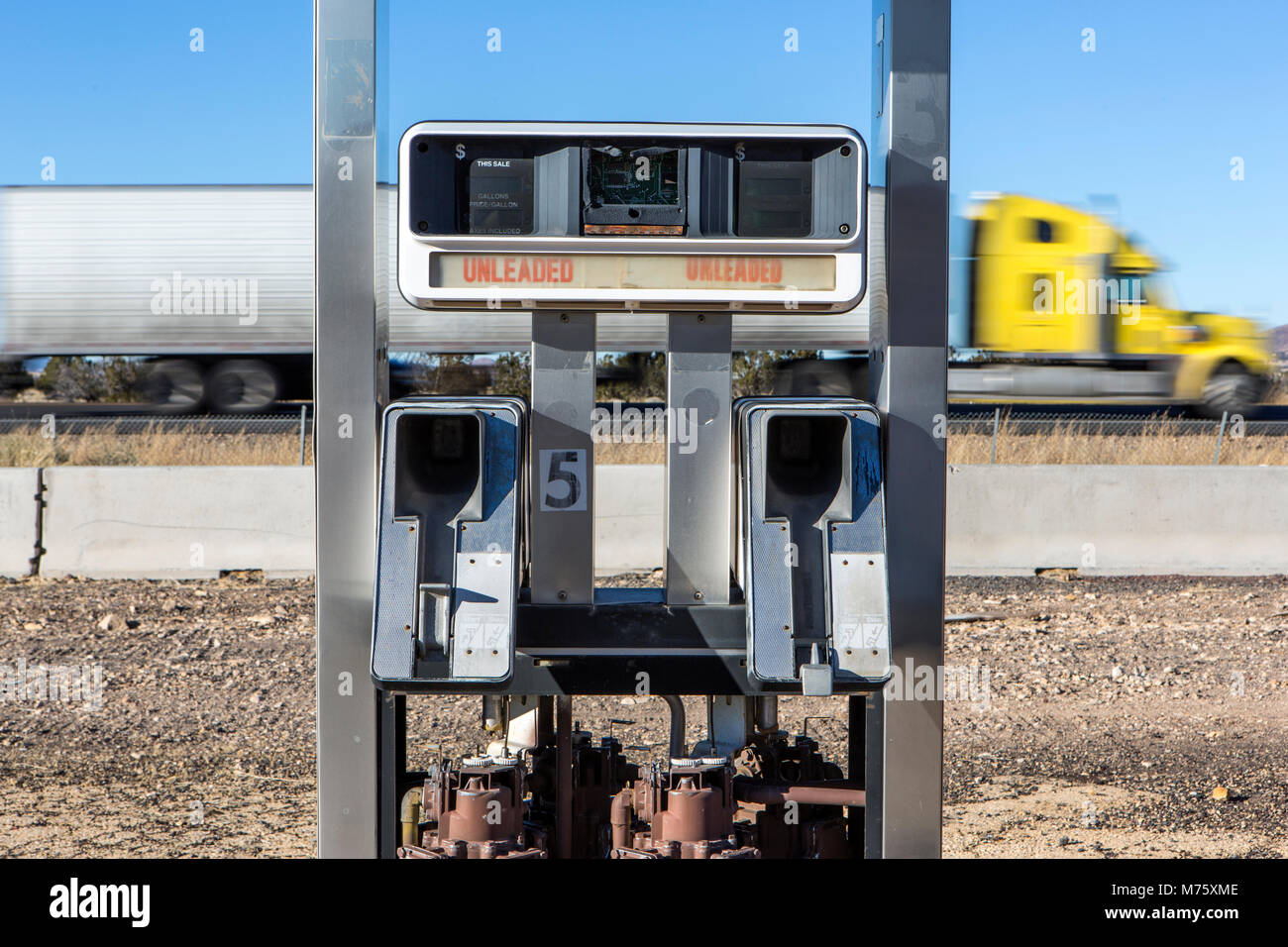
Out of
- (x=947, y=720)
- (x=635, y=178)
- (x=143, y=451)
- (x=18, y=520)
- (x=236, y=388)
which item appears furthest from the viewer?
(x=236, y=388)

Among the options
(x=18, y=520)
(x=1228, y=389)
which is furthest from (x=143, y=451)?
(x=1228, y=389)

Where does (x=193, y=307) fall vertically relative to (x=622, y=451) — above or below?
above

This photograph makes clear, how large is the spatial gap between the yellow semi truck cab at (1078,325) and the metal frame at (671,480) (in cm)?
1662

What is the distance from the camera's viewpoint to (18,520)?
9.16 m

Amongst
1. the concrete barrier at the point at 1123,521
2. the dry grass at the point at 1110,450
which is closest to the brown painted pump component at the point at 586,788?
the concrete barrier at the point at 1123,521

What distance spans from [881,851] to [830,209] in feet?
4.73

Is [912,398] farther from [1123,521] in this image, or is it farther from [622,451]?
[622,451]

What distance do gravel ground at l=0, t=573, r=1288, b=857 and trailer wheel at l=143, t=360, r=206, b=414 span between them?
46.6ft

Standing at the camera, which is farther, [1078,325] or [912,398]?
[1078,325]

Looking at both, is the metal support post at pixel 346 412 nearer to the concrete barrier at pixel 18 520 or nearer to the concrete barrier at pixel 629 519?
the concrete barrier at pixel 629 519

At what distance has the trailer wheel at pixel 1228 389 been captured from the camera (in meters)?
19.9

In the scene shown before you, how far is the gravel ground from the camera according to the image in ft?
15.4

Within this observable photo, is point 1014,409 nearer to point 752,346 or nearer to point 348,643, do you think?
point 752,346

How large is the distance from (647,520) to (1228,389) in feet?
47.2
